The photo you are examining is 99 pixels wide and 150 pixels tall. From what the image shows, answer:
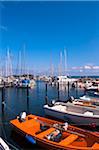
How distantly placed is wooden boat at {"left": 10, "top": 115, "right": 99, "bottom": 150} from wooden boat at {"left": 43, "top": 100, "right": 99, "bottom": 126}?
2.56 meters

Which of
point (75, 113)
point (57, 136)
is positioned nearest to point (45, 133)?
point (57, 136)

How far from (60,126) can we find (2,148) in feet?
17.1

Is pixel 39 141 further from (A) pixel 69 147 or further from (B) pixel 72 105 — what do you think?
(B) pixel 72 105

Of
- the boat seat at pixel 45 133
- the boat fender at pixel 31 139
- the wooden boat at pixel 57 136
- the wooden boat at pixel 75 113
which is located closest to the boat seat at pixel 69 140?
the wooden boat at pixel 57 136

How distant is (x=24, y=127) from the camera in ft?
29.5

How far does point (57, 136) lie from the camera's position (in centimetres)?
780

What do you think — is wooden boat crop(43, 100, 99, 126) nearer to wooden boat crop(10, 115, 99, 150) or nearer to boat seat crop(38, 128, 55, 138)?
wooden boat crop(10, 115, 99, 150)

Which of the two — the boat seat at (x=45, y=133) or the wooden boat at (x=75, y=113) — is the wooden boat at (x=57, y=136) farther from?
the wooden boat at (x=75, y=113)

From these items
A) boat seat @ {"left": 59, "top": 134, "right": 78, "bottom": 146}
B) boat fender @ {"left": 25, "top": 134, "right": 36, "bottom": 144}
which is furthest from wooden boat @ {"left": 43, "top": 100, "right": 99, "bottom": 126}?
boat fender @ {"left": 25, "top": 134, "right": 36, "bottom": 144}

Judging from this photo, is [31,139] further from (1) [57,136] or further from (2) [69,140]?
(2) [69,140]

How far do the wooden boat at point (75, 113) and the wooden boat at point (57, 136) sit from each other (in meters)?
2.56

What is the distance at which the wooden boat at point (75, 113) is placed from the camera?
10938 mm

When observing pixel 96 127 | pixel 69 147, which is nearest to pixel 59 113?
pixel 96 127

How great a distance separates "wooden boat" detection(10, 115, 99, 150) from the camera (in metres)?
7.00
